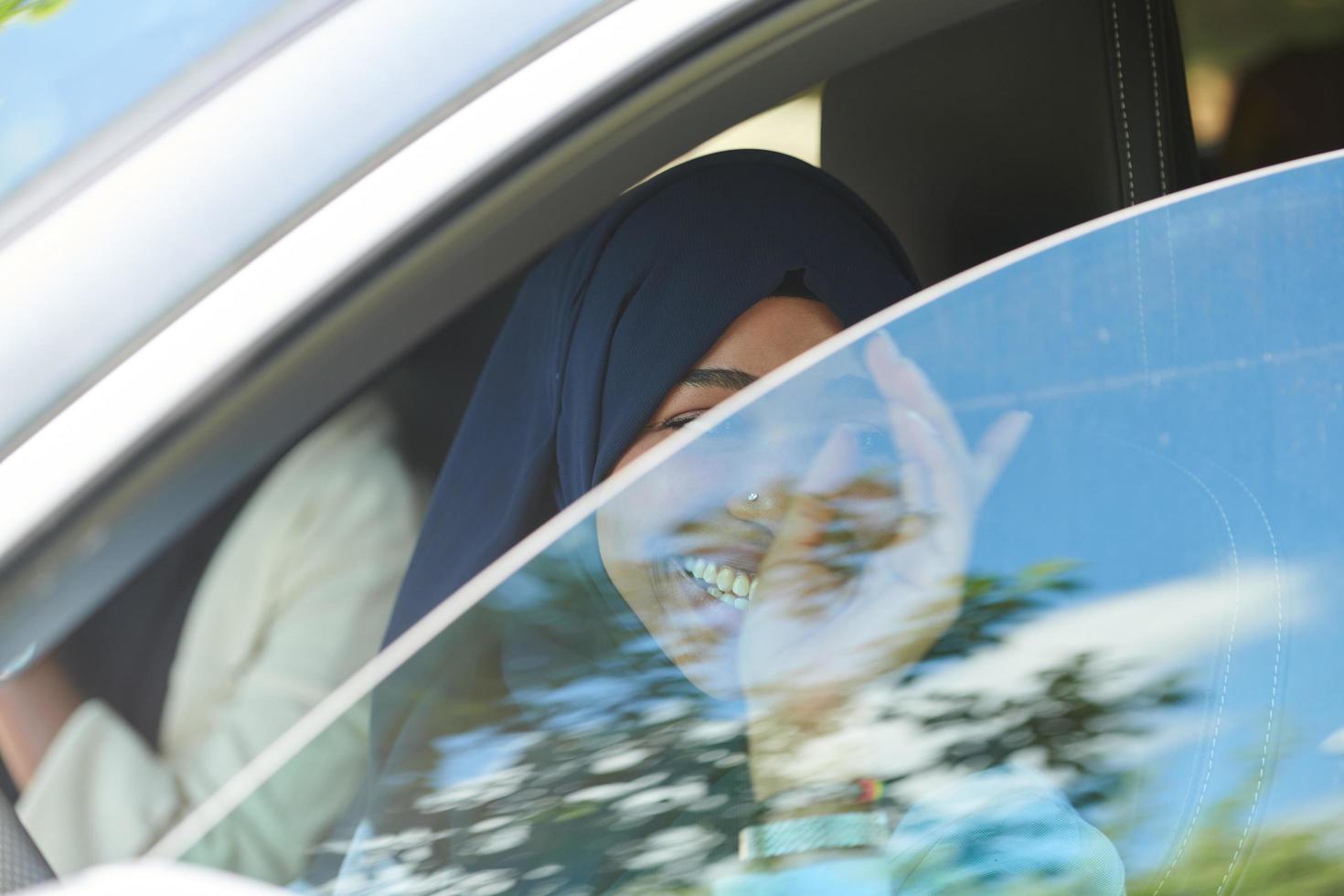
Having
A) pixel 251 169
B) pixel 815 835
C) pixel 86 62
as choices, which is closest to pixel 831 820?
pixel 815 835

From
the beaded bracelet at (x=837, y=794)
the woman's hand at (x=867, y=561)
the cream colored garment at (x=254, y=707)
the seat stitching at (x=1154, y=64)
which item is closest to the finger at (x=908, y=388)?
the woman's hand at (x=867, y=561)

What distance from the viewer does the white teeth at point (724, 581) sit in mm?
992

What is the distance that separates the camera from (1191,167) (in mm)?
1179

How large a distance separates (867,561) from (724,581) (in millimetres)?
113

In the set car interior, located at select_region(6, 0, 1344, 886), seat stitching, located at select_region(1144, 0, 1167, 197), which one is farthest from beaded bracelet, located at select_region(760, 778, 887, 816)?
seat stitching, located at select_region(1144, 0, 1167, 197)

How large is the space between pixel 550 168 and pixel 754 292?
44cm

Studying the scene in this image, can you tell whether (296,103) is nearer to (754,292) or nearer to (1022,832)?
(754,292)

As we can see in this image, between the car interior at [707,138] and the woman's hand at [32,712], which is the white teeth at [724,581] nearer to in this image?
the car interior at [707,138]

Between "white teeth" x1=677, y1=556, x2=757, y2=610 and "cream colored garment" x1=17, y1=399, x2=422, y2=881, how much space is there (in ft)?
0.76

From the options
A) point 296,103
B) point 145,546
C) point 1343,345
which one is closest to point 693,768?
point 145,546

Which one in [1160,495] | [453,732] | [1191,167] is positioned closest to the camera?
[453,732]

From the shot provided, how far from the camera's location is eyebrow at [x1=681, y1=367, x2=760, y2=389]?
113 centimetres

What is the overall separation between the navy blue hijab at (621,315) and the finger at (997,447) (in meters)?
0.15

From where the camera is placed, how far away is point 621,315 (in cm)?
121
